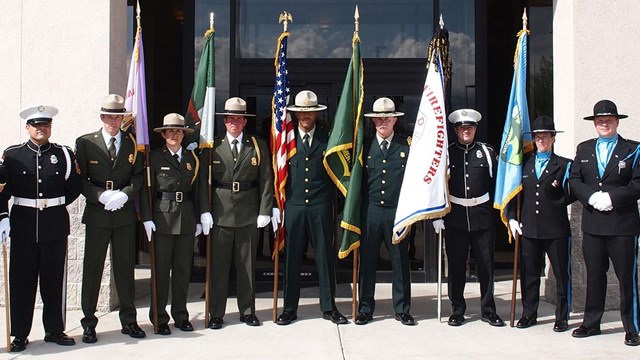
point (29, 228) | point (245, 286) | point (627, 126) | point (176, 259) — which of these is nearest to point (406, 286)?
point (245, 286)

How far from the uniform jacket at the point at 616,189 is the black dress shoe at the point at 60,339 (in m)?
4.06

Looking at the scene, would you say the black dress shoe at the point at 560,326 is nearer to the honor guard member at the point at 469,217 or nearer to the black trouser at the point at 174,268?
the honor guard member at the point at 469,217

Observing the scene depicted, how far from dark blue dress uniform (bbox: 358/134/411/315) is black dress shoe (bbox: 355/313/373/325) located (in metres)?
0.04

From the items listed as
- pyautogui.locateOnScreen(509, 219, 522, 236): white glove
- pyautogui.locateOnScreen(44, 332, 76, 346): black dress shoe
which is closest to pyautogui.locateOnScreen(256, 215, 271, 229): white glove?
pyautogui.locateOnScreen(44, 332, 76, 346): black dress shoe

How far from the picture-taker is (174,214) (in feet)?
17.1

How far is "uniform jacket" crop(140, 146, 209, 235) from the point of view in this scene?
5.21 meters

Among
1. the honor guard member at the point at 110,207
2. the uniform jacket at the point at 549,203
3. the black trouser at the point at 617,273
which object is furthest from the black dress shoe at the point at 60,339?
the black trouser at the point at 617,273

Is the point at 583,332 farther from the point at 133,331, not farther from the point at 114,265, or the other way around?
the point at 114,265

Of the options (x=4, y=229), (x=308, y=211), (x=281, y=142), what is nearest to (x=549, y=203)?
(x=308, y=211)

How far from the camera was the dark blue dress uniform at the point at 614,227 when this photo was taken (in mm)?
4961

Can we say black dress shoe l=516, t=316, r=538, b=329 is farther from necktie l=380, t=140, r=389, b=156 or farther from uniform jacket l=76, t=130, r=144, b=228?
uniform jacket l=76, t=130, r=144, b=228

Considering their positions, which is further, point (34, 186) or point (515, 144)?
point (515, 144)

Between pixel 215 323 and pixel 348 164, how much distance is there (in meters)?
1.74

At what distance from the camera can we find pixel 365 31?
7.51 metres
